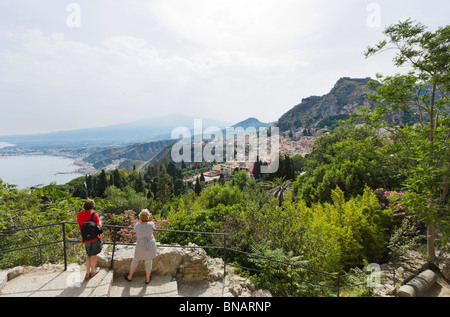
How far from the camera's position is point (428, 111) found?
21.6 ft

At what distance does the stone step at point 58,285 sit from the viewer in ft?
10.2

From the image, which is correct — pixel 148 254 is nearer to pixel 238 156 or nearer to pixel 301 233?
pixel 301 233

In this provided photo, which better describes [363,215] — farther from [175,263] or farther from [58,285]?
[58,285]

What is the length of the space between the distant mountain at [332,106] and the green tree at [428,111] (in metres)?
132

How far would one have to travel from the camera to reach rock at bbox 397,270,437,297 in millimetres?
5165

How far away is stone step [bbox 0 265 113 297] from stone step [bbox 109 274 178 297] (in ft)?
0.56

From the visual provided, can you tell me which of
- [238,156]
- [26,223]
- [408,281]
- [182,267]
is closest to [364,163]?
[408,281]

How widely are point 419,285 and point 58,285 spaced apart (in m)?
8.08

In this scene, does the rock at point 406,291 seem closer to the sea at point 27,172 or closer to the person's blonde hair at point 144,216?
the person's blonde hair at point 144,216

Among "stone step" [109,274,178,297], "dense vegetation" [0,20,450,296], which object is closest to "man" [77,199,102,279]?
"stone step" [109,274,178,297]

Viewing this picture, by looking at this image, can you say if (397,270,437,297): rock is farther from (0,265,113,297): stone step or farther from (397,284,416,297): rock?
(0,265,113,297): stone step

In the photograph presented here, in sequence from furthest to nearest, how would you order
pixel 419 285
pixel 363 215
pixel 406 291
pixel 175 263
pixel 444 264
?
pixel 363 215 < pixel 444 264 < pixel 419 285 < pixel 406 291 < pixel 175 263

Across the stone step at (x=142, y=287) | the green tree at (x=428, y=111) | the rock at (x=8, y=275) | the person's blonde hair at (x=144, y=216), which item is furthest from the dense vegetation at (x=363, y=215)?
the person's blonde hair at (x=144, y=216)

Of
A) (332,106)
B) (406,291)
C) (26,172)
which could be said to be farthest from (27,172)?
(332,106)
